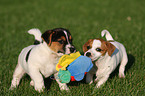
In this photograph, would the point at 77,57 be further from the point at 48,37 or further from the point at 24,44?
the point at 24,44

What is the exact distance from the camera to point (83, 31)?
10.0 metres

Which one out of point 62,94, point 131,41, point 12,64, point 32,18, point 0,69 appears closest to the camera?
point 62,94

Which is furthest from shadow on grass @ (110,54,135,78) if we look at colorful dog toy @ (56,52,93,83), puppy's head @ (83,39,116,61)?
colorful dog toy @ (56,52,93,83)

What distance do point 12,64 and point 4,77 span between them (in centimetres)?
88

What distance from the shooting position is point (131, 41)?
8133 millimetres

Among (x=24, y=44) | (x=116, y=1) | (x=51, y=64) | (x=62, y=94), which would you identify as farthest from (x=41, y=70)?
(x=116, y=1)

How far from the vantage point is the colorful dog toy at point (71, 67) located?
4391mm

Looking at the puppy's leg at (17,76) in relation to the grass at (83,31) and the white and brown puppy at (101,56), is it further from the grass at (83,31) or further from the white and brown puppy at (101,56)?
the white and brown puppy at (101,56)

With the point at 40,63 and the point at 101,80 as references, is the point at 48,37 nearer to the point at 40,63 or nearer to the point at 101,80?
the point at 40,63

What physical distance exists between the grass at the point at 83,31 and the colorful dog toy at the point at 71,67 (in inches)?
14.2

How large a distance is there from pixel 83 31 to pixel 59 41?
18.1 ft

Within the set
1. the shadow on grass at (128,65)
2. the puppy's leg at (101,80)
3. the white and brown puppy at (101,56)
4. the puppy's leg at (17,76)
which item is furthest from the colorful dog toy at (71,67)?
the shadow on grass at (128,65)

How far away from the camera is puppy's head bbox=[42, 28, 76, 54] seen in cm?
451

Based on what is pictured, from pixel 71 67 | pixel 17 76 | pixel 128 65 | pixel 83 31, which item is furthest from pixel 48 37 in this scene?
pixel 83 31
